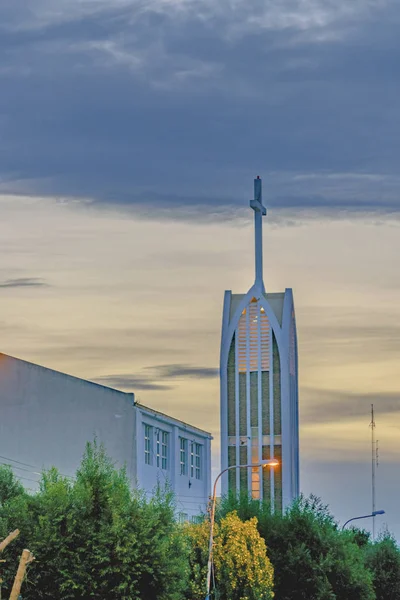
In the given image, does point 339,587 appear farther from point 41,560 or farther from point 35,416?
point 41,560

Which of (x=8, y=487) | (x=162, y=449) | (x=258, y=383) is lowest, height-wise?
(x=8, y=487)

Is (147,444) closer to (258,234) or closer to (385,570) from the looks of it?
(385,570)

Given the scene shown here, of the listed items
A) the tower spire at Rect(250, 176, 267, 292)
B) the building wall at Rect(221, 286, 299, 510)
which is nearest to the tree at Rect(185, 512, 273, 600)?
the building wall at Rect(221, 286, 299, 510)

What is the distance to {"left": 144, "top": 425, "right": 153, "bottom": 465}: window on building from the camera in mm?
79250

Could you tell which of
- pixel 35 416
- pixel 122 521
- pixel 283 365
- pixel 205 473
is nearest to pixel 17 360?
pixel 35 416

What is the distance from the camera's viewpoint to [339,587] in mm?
66438

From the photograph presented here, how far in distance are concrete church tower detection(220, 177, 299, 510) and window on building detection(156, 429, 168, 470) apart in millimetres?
33930

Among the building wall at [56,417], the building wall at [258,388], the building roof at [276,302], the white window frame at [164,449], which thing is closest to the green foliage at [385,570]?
the white window frame at [164,449]

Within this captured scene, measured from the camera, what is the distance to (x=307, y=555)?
2534 inches

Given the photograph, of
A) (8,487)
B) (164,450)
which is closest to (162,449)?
(164,450)

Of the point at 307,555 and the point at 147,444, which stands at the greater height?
the point at 147,444

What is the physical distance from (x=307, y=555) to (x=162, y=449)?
21294 millimetres

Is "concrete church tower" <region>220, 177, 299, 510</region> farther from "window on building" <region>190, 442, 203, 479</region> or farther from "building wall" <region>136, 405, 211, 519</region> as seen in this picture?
"window on building" <region>190, 442, 203, 479</region>

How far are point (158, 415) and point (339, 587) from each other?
19.9 metres
